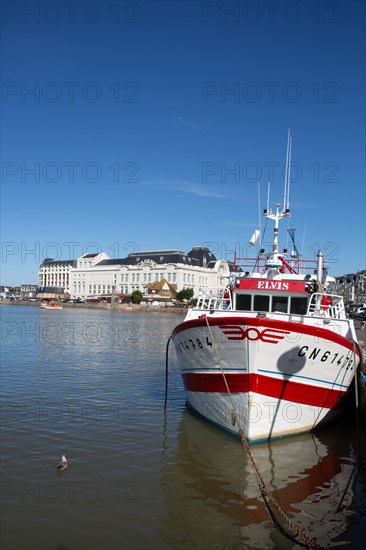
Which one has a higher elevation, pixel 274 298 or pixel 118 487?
pixel 274 298

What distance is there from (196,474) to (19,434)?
220 inches

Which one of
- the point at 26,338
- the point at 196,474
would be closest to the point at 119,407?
the point at 196,474

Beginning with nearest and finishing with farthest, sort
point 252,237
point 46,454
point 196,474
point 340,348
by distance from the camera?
point 196,474 → point 46,454 → point 340,348 → point 252,237

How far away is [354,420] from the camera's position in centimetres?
1709

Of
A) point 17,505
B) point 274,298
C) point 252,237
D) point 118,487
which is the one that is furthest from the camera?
point 252,237

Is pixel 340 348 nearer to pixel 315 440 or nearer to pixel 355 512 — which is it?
pixel 315 440

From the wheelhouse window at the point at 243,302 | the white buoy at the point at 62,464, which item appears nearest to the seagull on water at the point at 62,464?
the white buoy at the point at 62,464

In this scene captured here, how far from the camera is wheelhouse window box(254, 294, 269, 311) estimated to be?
1702cm

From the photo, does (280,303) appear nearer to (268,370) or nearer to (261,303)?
(261,303)

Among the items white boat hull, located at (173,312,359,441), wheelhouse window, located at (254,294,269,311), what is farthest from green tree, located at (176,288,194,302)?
white boat hull, located at (173,312,359,441)

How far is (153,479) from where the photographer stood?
11414 mm

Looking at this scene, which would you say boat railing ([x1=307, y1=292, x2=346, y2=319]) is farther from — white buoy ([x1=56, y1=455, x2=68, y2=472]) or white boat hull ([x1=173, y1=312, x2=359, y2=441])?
white buoy ([x1=56, y1=455, x2=68, y2=472])

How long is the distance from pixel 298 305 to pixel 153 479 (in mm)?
8035

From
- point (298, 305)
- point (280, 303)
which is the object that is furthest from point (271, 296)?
point (298, 305)
